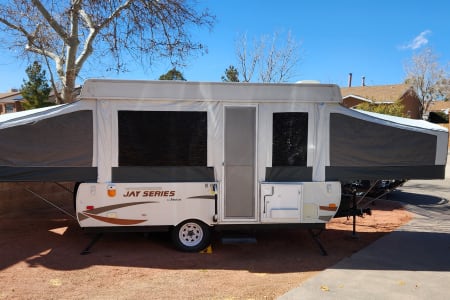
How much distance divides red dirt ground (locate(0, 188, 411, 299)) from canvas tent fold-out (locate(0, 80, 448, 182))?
1.20m

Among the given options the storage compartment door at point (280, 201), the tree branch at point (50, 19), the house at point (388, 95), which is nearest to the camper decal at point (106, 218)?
the storage compartment door at point (280, 201)

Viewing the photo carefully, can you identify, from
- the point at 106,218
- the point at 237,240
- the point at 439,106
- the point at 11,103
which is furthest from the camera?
the point at 439,106

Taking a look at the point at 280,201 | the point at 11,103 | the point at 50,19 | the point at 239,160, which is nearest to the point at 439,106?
the point at 11,103

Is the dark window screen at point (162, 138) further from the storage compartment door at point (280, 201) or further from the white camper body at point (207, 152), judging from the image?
the storage compartment door at point (280, 201)

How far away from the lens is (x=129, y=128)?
19.1 ft

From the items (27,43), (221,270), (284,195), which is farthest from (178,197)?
(27,43)

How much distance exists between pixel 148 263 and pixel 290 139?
2.83 m

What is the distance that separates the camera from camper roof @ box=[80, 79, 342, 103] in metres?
A: 5.70

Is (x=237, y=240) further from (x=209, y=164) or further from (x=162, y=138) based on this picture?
(x=162, y=138)

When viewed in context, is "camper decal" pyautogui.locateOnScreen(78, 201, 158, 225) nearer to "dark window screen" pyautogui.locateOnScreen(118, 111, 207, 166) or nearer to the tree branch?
"dark window screen" pyautogui.locateOnScreen(118, 111, 207, 166)

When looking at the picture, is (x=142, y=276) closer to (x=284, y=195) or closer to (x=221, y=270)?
(x=221, y=270)

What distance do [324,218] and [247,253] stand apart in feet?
4.43

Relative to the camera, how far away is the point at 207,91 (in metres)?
5.86

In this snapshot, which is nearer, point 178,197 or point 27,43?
point 178,197
